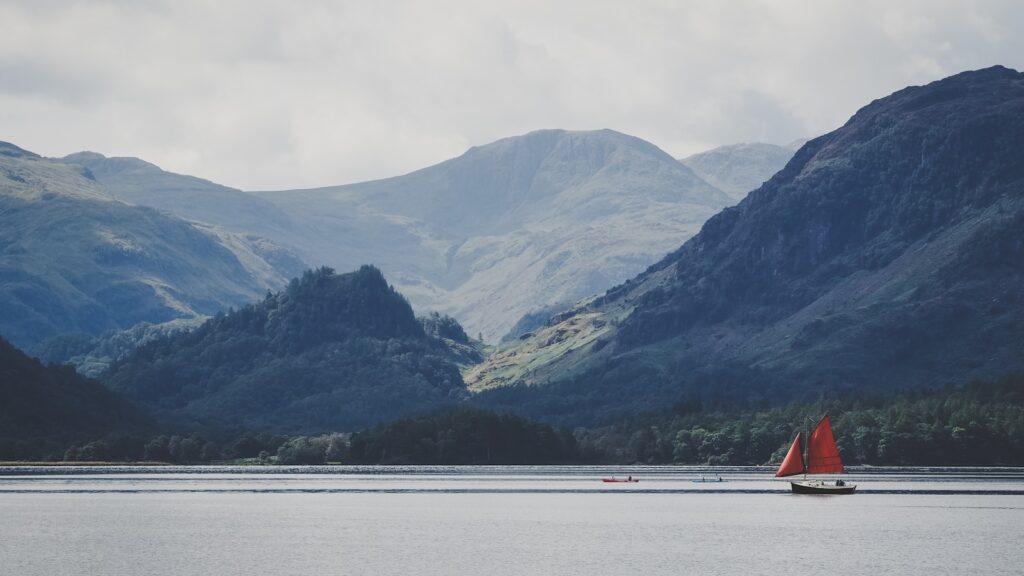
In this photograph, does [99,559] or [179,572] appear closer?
[179,572]

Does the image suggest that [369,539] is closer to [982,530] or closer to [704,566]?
[704,566]

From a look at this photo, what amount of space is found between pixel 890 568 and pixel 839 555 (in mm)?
13285

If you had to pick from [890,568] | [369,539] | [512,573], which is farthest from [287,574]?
[890,568]

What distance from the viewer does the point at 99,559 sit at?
163000mm

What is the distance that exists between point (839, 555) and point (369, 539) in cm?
5961

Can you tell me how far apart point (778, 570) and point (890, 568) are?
12.4 m

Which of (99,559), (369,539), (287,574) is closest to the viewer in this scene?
(287,574)

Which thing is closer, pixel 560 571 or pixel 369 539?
pixel 560 571

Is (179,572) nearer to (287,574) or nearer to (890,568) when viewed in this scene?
(287,574)

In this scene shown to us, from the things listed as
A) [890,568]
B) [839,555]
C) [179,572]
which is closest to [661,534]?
[839,555]

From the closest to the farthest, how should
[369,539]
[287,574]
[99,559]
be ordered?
1. [287,574]
2. [99,559]
3. [369,539]

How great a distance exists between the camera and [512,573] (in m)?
153

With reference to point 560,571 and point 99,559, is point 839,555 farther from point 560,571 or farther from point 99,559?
point 99,559

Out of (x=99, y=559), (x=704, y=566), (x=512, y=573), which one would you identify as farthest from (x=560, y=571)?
(x=99, y=559)
